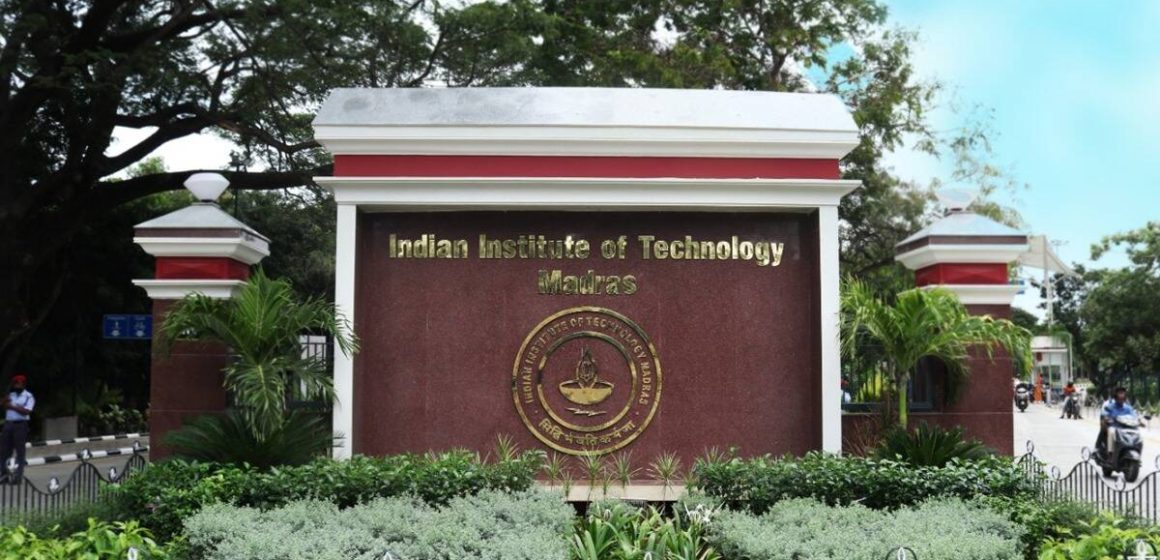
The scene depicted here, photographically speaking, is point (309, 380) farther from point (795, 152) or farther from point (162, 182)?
point (162, 182)

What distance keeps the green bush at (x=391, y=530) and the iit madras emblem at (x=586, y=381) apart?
2105mm

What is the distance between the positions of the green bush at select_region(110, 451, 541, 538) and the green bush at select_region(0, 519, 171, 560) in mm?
1409

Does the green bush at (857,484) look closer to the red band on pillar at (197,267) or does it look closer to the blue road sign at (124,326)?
the red band on pillar at (197,267)

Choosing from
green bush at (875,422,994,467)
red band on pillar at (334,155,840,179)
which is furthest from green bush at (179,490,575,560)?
red band on pillar at (334,155,840,179)

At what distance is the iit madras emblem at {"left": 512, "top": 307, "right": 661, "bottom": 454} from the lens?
1049 cm

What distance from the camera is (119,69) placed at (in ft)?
61.0

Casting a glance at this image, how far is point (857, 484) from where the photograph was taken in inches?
345

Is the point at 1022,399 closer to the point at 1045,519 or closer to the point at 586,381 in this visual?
the point at 586,381

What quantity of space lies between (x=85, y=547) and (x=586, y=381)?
4.76 meters

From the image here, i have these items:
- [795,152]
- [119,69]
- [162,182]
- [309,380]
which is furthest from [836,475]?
[162,182]

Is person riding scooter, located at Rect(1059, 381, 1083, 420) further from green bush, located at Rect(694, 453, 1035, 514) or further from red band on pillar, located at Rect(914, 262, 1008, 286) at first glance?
green bush, located at Rect(694, 453, 1035, 514)

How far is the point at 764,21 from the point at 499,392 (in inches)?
558

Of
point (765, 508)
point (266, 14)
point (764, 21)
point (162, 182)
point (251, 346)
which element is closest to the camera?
point (765, 508)

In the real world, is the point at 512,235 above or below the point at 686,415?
above
